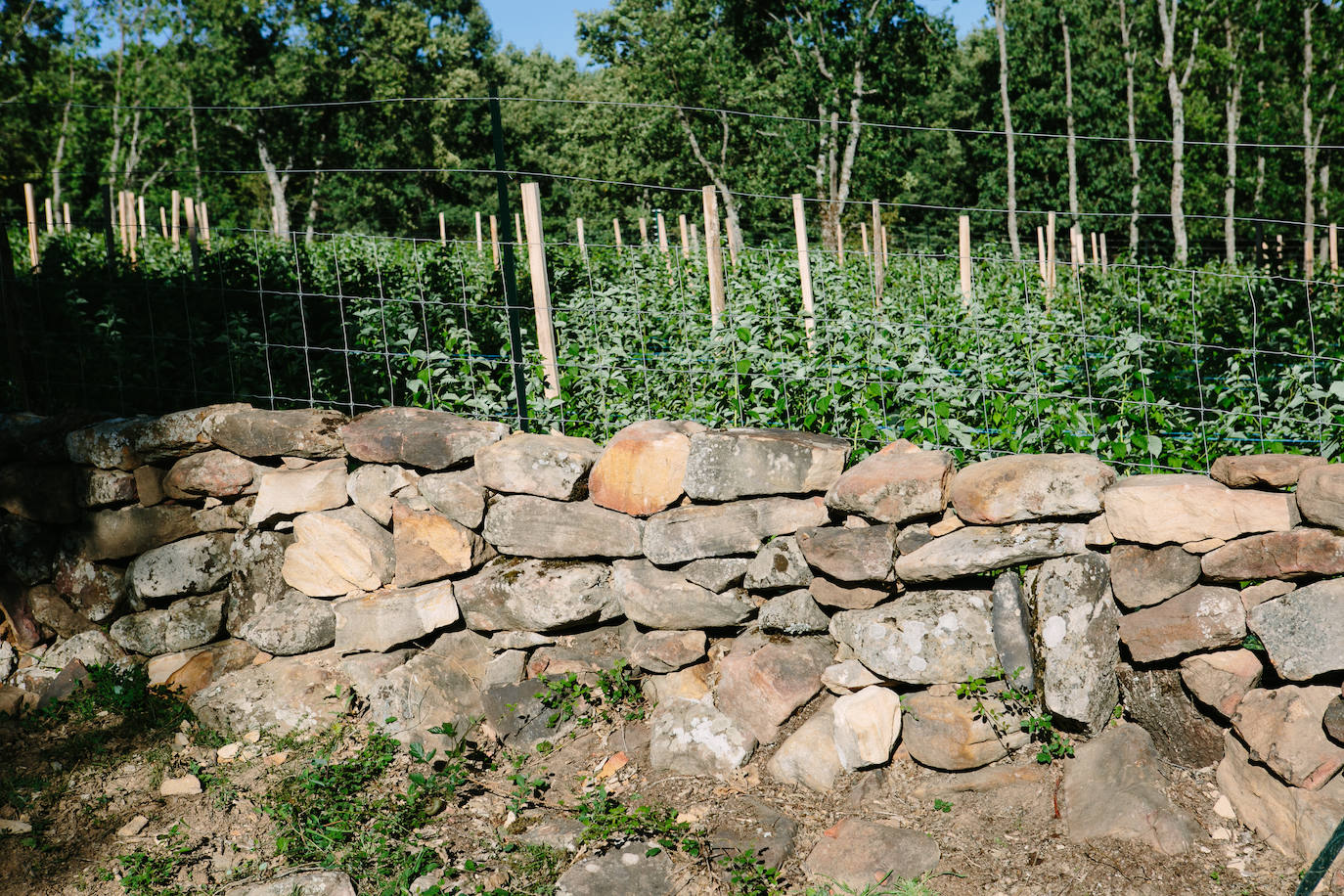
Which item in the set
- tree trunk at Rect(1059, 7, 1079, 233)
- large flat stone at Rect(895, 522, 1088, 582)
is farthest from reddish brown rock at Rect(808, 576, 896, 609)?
tree trunk at Rect(1059, 7, 1079, 233)

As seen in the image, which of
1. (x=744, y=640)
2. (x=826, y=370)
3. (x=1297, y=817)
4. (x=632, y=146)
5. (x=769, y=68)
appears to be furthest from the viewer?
(x=769, y=68)

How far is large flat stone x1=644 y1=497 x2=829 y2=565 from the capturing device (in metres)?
3.73

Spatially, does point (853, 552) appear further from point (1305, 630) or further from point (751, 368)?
point (1305, 630)

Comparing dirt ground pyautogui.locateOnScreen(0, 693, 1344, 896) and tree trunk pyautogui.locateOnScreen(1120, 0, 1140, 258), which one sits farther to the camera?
tree trunk pyautogui.locateOnScreen(1120, 0, 1140, 258)

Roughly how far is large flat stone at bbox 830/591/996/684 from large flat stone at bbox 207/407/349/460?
248 cm

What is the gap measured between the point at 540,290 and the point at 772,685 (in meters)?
2.04

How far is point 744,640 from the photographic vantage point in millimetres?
3793

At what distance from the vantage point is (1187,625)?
316 centimetres

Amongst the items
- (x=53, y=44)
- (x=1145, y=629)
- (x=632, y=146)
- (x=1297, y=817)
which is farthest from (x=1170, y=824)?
(x=53, y=44)

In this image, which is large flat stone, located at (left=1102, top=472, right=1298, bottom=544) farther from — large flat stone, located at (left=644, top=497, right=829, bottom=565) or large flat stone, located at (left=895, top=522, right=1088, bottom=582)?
large flat stone, located at (left=644, top=497, right=829, bottom=565)

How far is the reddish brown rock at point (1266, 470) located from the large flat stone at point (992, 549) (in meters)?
0.48

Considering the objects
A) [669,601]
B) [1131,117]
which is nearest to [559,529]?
[669,601]

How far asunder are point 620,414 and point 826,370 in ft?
3.16

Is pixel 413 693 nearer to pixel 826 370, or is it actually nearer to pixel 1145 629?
pixel 826 370
